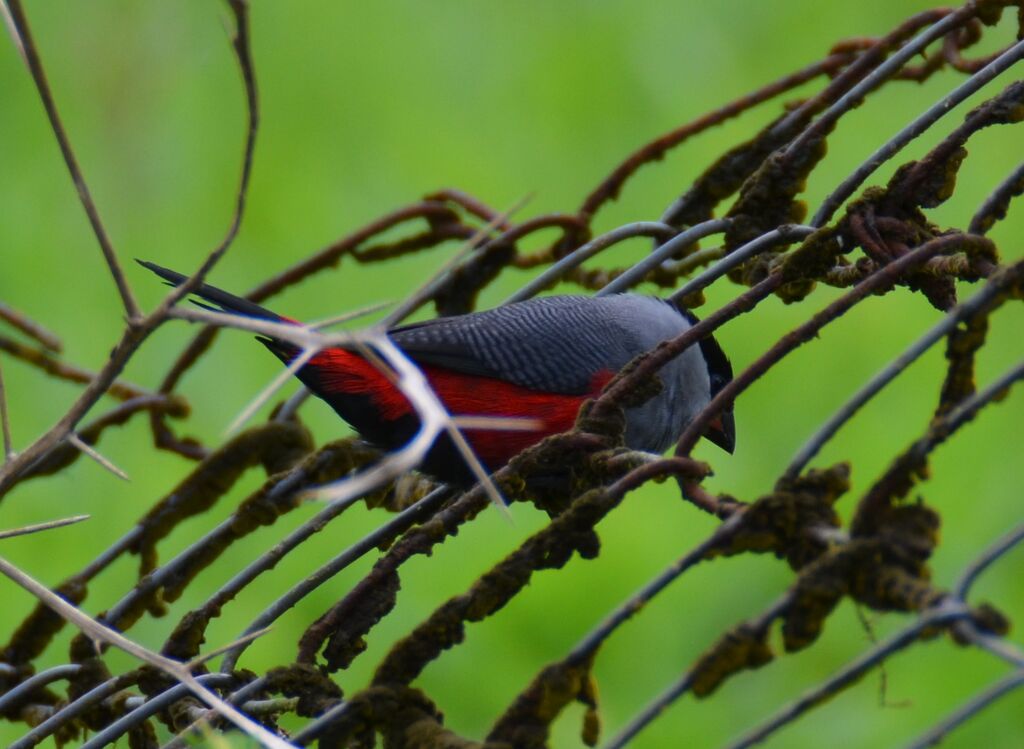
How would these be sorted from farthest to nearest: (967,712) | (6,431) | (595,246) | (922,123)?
(595,246) → (922,123) → (6,431) → (967,712)

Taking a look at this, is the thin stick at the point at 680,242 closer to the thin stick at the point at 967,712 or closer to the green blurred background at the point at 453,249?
the thin stick at the point at 967,712

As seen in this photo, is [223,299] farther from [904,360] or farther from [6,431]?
[904,360]

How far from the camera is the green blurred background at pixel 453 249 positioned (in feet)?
11.7

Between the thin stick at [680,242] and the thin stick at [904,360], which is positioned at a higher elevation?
the thin stick at [904,360]

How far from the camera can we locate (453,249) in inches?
139

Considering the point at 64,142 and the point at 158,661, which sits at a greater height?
the point at 64,142

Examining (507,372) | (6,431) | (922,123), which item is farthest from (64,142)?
(507,372)

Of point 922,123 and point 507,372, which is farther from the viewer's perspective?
point 507,372

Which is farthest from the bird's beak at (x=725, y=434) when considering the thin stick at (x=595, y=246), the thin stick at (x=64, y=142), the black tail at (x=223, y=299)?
the thin stick at (x=64, y=142)

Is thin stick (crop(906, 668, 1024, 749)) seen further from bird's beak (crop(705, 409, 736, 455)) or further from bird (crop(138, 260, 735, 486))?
bird's beak (crop(705, 409, 736, 455))

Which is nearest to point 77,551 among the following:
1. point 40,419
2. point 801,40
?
point 40,419

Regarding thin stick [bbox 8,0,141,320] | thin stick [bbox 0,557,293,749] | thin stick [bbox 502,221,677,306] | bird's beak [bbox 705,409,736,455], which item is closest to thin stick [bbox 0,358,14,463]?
thin stick [bbox 0,557,293,749]

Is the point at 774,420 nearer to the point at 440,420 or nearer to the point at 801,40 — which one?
the point at 801,40

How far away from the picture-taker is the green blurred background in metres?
3.55
